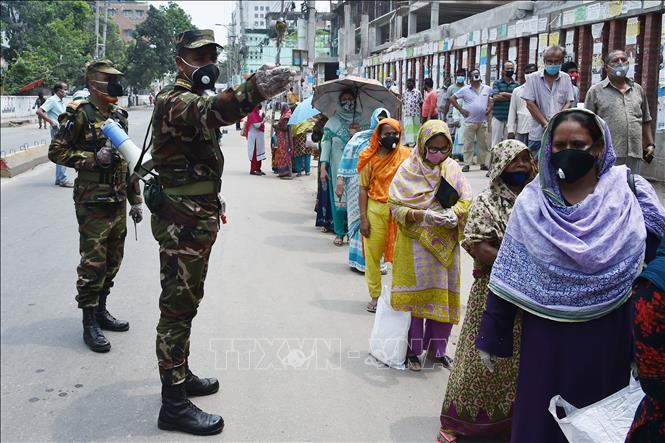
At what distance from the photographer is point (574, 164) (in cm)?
262

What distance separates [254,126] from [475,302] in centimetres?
1235

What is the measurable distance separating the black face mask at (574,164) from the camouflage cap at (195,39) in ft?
6.43

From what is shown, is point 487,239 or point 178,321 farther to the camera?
point 178,321

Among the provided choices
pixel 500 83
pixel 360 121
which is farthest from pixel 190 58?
pixel 500 83

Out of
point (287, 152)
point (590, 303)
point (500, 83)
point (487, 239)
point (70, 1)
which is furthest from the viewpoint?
point (70, 1)

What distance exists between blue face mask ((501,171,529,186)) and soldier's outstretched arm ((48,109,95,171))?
3.01 metres

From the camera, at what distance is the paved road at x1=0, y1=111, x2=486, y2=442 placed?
3.72 meters

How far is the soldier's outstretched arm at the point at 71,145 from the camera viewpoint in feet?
16.0

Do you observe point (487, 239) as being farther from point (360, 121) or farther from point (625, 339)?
point (360, 121)

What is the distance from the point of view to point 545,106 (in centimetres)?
792

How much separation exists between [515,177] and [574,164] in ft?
2.33

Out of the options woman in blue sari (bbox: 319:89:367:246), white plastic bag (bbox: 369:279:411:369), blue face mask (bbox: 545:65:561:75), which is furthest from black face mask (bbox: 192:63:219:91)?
blue face mask (bbox: 545:65:561:75)

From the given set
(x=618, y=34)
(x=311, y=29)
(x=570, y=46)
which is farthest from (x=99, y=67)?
(x=311, y=29)

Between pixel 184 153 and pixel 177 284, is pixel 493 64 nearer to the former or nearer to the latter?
pixel 184 153
